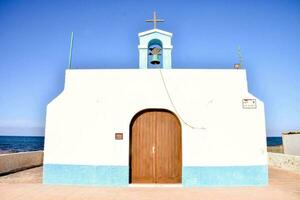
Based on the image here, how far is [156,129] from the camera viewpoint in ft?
26.5

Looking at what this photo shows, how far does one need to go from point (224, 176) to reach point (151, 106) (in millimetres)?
3365

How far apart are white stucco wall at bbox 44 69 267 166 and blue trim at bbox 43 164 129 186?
20 centimetres

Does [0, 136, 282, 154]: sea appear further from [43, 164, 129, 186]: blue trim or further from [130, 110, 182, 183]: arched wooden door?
[130, 110, 182, 183]: arched wooden door

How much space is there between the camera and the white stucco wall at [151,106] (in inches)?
302

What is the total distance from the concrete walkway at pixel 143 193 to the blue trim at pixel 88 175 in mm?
333

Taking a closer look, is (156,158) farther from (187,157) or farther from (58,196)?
(58,196)

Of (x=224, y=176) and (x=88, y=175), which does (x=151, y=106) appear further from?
(x=224, y=176)

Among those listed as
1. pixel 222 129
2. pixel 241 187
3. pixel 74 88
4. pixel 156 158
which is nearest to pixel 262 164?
pixel 241 187

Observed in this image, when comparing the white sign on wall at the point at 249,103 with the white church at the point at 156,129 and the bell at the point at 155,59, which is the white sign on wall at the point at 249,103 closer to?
the white church at the point at 156,129

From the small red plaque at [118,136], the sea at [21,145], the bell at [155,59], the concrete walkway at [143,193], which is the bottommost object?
the sea at [21,145]

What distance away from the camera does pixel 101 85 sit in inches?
320

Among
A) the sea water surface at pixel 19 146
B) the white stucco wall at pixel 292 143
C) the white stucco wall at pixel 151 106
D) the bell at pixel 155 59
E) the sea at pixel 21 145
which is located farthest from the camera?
the sea at pixel 21 145

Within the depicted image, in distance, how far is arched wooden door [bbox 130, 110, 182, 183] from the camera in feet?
25.7

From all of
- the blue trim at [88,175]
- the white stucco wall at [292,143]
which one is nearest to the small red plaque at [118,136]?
the blue trim at [88,175]
